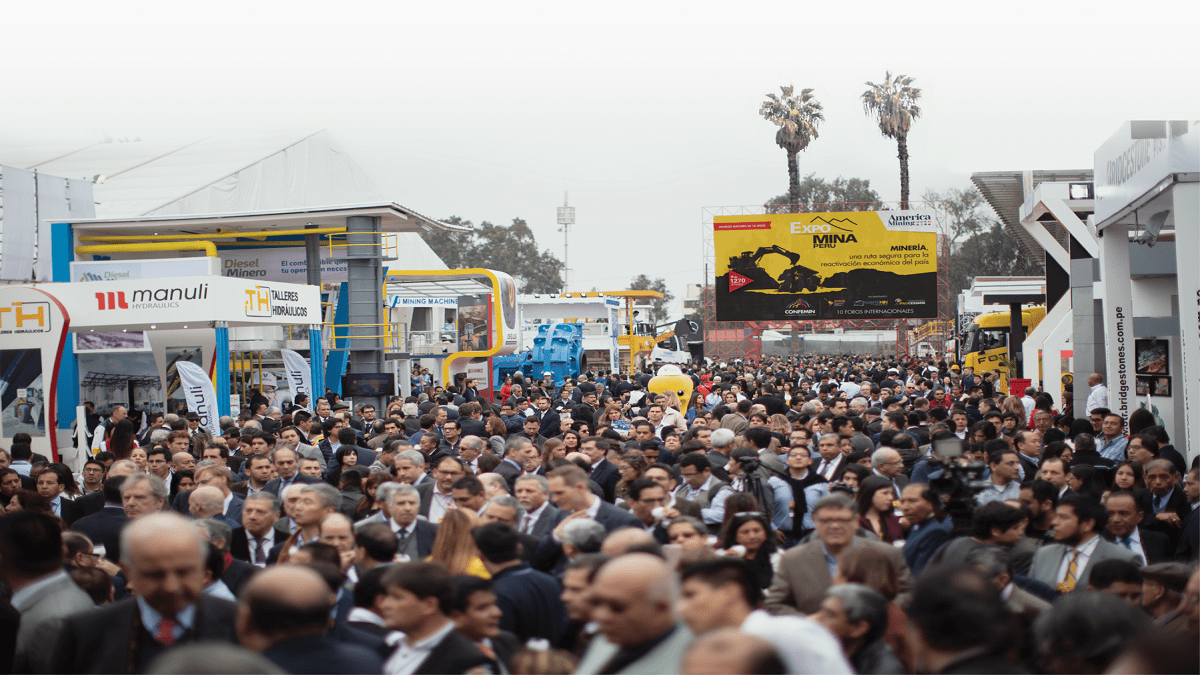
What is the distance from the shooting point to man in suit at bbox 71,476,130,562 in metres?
6.59

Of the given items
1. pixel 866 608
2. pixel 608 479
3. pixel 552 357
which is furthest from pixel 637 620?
pixel 552 357

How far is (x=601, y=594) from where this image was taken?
310cm

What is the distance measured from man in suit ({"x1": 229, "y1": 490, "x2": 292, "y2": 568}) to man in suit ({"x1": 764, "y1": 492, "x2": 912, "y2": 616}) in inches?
123

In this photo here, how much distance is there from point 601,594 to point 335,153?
71.2 meters

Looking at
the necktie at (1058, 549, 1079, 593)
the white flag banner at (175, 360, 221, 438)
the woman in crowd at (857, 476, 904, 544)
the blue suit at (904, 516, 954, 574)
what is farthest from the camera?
the white flag banner at (175, 360, 221, 438)

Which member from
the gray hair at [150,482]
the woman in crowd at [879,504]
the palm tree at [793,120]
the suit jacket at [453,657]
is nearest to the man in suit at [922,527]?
the woman in crowd at [879,504]

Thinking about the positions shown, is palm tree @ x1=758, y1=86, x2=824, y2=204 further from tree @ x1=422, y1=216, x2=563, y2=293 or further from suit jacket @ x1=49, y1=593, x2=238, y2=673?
suit jacket @ x1=49, y1=593, x2=238, y2=673

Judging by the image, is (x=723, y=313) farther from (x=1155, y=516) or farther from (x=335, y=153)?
(x=335, y=153)

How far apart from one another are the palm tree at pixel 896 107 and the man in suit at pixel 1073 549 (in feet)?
159

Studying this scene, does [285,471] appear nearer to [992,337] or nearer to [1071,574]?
[1071,574]

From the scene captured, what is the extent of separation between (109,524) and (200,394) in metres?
8.87

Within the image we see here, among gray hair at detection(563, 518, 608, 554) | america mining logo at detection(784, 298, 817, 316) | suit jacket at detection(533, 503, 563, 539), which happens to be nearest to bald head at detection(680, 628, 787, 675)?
gray hair at detection(563, 518, 608, 554)

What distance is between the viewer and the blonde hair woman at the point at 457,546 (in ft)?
16.8

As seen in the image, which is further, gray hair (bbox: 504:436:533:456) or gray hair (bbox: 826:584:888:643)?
gray hair (bbox: 504:436:533:456)
